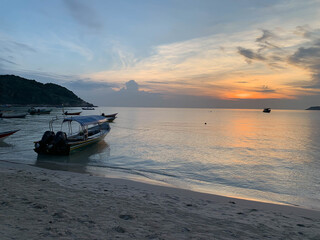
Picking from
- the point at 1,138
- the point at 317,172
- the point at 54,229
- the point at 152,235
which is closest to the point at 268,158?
the point at 317,172

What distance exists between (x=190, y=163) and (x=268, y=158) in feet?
25.2

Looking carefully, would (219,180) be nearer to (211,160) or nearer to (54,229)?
(211,160)

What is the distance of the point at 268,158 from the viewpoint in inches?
747

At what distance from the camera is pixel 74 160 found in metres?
16.7

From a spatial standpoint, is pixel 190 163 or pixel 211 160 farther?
pixel 211 160

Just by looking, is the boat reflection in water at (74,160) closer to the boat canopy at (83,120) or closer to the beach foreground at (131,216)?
the boat canopy at (83,120)

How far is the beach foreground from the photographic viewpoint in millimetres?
4668

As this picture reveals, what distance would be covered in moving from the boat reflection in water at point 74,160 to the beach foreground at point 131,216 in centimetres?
576

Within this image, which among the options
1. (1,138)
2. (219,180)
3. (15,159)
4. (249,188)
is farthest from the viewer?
(1,138)

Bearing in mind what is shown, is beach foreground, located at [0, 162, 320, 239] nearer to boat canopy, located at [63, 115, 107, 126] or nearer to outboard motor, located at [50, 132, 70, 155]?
outboard motor, located at [50, 132, 70, 155]

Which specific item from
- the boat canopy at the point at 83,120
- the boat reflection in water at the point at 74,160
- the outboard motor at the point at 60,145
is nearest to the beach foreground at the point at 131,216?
the boat reflection in water at the point at 74,160

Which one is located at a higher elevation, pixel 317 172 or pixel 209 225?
pixel 209 225

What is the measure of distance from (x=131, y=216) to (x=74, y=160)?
12507 millimetres

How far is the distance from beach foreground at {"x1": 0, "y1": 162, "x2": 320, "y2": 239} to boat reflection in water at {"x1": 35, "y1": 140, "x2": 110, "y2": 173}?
5762mm
